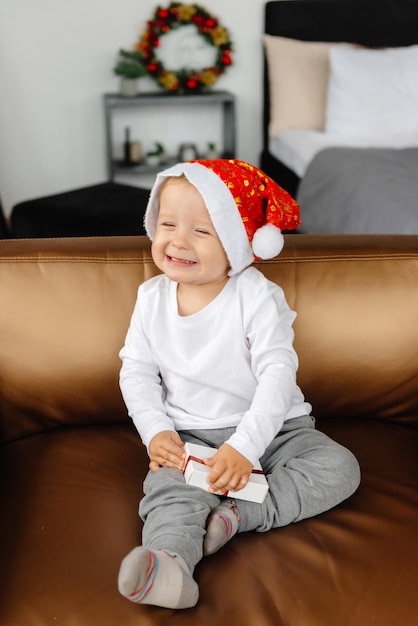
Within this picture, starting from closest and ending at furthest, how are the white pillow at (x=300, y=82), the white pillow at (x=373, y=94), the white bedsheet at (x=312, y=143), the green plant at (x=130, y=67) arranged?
the white bedsheet at (x=312, y=143)
the white pillow at (x=373, y=94)
the white pillow at (x=300, y=82)
the green plant at (x=130, y=67)

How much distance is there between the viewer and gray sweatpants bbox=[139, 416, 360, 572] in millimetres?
1000

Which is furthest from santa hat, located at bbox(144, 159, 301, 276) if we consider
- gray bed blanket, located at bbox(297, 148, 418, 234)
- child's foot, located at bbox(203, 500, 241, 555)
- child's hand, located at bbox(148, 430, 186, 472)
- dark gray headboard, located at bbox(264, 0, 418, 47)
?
dark gray headboard, located at bbox(264, 0, 418, 47)

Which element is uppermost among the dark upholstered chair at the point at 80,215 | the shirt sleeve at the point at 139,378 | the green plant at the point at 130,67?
the green plant at the point at 130,67

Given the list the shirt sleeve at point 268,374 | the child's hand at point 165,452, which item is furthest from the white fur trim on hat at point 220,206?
the child's hand at point 165,452

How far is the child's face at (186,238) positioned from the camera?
115 centimetres

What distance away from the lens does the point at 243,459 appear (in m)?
1.09

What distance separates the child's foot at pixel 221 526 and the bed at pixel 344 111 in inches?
54.3

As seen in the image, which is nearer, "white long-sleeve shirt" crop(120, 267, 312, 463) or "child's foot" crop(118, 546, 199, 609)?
"child's foot" crop(118, 546, 199, 609)

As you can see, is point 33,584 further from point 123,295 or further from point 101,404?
point 123,295

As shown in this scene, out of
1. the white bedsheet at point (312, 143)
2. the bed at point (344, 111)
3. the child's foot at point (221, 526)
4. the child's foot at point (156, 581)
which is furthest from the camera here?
the white bedsheet at point (312, 143)

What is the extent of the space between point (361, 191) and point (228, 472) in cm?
173

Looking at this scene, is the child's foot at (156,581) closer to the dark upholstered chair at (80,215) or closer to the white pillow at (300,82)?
the dark upholstered chair at (80,215)

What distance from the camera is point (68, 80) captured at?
396cm

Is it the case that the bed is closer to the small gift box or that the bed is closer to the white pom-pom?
the white pom-pom
